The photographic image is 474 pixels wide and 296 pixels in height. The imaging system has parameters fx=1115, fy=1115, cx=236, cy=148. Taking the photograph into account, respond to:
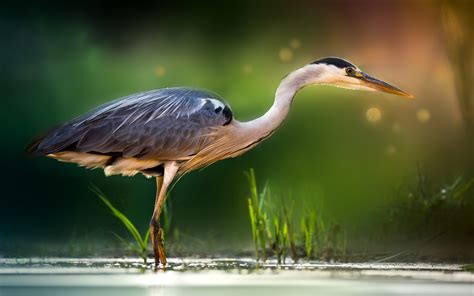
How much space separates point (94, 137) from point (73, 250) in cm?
101

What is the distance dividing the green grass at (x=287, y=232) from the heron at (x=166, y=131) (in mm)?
305

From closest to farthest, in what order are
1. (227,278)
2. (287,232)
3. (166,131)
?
(227,278) < (166,131) < (287,232)

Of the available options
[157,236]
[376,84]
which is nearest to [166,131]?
[157,236]

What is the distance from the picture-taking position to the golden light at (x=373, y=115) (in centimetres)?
834

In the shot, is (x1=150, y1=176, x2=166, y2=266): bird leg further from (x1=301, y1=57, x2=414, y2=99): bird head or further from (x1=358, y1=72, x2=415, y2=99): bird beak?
(x1=358, y1=72, x2=415, y2=99): bird beak

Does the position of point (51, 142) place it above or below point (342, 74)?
below

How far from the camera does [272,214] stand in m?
6.45

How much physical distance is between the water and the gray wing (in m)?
0.64

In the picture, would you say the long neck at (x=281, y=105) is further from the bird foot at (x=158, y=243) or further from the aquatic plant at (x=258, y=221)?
the bird foot at (x=158, y=243)

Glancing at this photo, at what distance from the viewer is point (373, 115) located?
834 cm

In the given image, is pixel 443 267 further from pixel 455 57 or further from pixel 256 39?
pixel 256 39

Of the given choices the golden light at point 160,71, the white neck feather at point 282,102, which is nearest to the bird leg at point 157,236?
the white neck feather at point 282,102

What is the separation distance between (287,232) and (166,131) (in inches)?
36.0

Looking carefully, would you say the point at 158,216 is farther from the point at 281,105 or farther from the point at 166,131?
the point at 281,105
